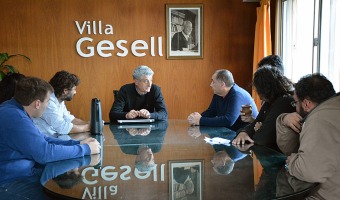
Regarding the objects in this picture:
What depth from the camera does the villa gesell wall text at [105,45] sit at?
18.0 feet

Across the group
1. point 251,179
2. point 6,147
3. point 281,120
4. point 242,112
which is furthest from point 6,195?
point 242,112

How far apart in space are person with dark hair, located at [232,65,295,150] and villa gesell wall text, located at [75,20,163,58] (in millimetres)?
3083

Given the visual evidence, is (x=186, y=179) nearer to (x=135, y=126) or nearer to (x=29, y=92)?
(x=29, y=92)

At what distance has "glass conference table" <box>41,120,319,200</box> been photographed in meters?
1.68

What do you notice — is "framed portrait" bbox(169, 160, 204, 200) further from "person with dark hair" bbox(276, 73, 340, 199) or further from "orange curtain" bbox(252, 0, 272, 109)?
"orange curtain" bbox(252, 0, 272, 109)

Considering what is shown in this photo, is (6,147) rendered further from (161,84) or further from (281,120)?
(161,84)

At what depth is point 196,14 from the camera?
5578 millimetres

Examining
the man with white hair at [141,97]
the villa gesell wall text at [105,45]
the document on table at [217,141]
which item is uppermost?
the villa gesell wall text at [105,45]

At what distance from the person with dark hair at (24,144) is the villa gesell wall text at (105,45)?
3334mm

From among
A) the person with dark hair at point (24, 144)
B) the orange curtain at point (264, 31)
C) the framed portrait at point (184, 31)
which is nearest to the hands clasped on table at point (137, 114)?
the person with dark hair at point (24, 144)

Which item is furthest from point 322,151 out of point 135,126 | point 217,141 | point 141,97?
point 141,97

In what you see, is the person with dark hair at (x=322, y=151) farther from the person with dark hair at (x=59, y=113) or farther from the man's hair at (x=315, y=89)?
the person with dark hair at (x=59, y=113)

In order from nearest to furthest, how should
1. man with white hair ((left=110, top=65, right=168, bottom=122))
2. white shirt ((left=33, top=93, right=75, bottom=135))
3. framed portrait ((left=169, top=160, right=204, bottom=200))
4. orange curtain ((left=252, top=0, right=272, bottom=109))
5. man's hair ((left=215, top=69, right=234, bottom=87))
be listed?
framed portrait ((left=169, top=160, right=204, bottom=200)) → white shirt ((left=33, top=93, right=75, bottom=135)) → man's hair ((left=215, top=69, right=234, bottom=87)) → man with white hair ((left=110, top=65, right=168, bottom=122)) → orange curtain ((left=252, top=0, right=272, bottom=109))

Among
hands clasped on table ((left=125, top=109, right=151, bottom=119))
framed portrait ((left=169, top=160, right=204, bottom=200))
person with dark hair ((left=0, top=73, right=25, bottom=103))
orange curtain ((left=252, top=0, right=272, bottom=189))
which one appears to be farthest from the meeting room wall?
framed portrait ((left=169, top=160, right=204, bottom=200))
